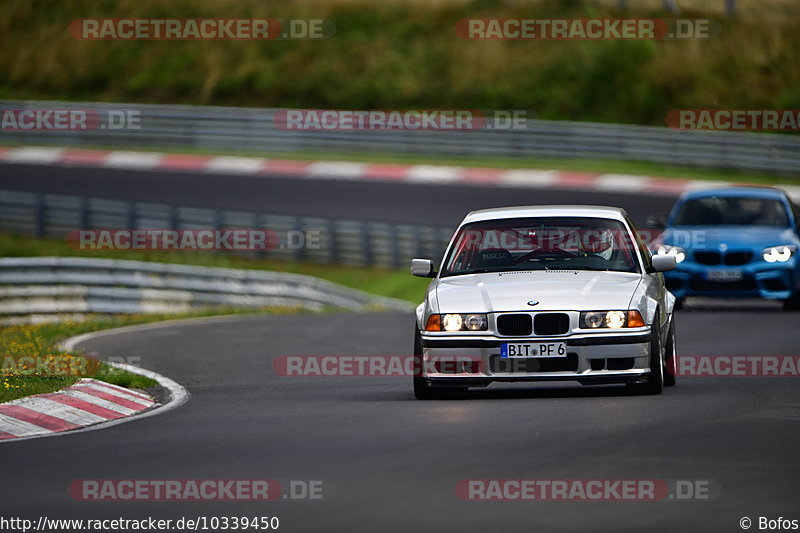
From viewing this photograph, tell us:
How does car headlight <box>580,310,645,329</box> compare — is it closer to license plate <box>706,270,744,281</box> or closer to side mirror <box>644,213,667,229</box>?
license plate <box>706,270,744,281</box>

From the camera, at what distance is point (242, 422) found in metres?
10.7

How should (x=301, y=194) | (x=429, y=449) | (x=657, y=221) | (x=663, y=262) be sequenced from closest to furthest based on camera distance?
(x=429, y=449)
(x=663, y=262)
(x=657, y=221)
(x=301, y=194)

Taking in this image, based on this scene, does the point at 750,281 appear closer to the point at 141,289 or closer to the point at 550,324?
the point at 550,324

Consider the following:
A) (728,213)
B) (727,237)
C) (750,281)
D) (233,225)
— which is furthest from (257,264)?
(750,281)

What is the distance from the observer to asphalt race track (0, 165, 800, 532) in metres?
7.14

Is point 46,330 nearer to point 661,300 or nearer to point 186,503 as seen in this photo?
point 661,300

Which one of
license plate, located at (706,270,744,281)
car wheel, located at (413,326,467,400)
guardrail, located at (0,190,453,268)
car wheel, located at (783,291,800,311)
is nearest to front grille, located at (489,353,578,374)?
car wheel, located at (413,326,467,400)

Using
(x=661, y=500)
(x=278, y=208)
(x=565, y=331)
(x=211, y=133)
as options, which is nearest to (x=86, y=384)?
(x=565, y=331)

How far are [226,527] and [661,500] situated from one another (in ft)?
6.52

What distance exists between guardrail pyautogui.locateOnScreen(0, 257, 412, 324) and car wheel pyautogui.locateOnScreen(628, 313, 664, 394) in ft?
48.7

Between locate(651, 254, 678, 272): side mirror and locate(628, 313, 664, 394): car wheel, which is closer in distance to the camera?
locate(628, 313, 664, 394): car wheel

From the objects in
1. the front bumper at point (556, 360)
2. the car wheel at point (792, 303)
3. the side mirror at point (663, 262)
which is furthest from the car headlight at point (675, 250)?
the front bumper at point (556, 360)

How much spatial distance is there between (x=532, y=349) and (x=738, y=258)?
29.9 ft

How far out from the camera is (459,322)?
1130 cm
